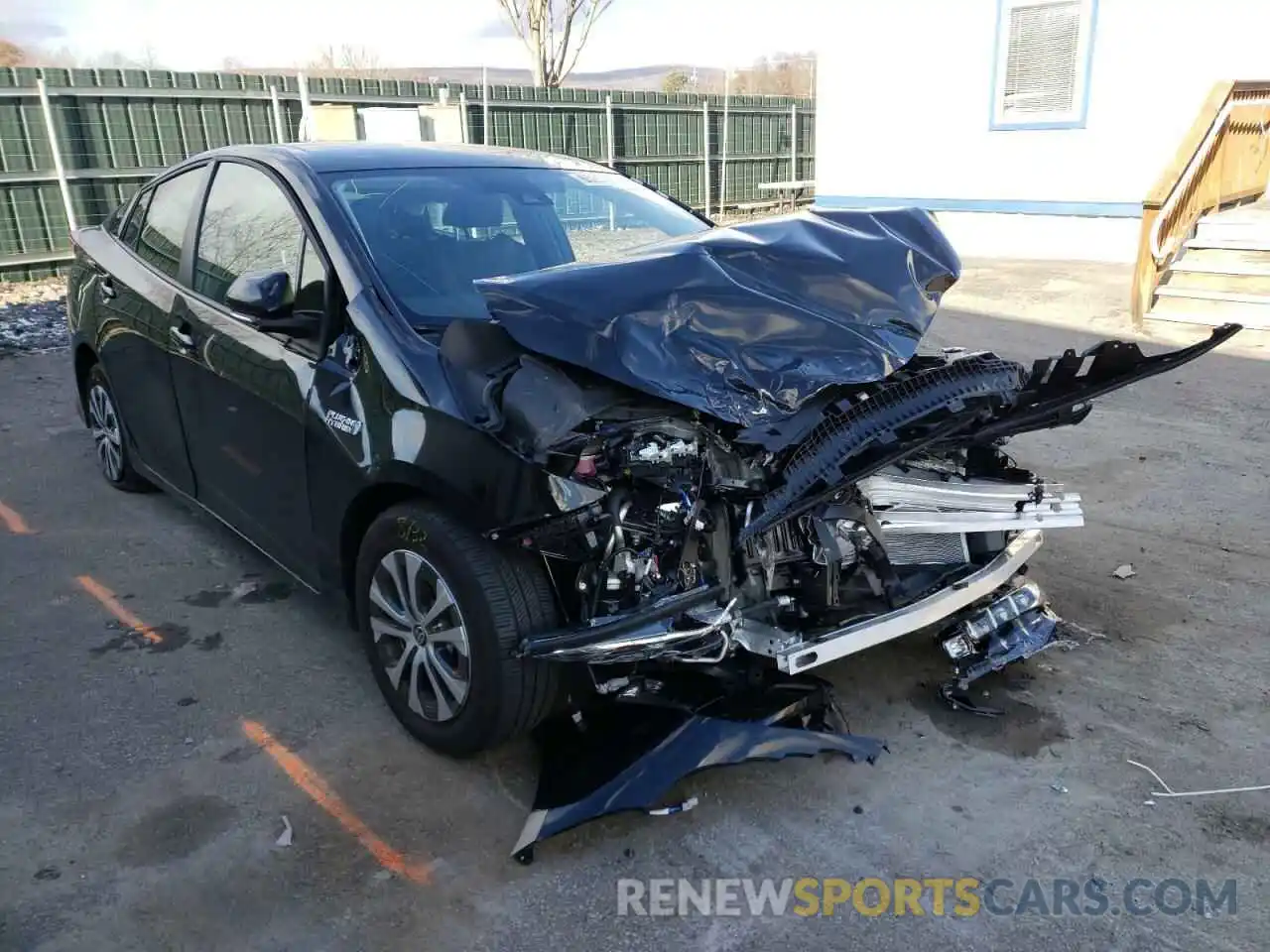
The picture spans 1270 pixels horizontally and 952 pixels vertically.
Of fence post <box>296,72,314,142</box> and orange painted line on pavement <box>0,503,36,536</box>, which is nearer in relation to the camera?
orange painted line on pavement <box>0,503,36,536</box>

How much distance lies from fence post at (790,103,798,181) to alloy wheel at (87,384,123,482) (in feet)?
59.0

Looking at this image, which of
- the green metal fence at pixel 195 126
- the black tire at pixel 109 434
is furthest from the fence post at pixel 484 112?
the black tire at pixel 109 434

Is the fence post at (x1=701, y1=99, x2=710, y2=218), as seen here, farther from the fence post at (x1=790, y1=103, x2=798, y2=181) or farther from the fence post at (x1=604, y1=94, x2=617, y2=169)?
the fence post at (x1=790, y1=103, x2=798, y2=181)

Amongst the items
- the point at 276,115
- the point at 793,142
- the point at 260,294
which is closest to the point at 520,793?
the point at 260,294

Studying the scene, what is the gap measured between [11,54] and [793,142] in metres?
47.9

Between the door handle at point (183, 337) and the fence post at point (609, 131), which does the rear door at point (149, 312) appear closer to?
the door handle at point (183, 337)

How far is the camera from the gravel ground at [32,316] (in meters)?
9.42

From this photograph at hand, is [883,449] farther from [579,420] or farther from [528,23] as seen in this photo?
[528,23]

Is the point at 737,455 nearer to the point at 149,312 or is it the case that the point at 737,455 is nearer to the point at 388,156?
the point at 388,156

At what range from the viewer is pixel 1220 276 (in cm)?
938

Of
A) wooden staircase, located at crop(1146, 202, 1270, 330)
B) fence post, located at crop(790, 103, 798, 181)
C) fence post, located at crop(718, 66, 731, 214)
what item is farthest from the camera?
fence post, located at crop(790, 103, 798, 181)

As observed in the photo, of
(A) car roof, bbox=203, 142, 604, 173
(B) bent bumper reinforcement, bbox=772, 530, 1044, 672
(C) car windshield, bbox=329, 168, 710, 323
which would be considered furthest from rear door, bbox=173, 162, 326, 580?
(B) bent bumper reinforcement, bbox=772, 530, 1044, 672

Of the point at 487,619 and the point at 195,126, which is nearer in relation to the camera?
the point at 487,619

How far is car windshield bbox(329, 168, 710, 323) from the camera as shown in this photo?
3383 mm
